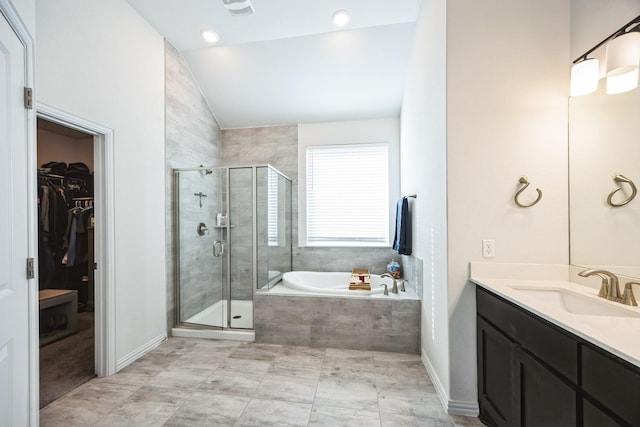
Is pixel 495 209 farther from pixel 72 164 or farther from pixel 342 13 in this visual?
pixel 72 164

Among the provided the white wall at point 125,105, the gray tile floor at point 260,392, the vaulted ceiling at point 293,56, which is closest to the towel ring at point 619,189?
the gray tile floor at point 260,392

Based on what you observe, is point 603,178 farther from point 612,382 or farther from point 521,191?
point 612,382

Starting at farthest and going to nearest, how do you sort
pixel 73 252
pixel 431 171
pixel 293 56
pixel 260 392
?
1. pixel 73 252
2. pixel 293 56
3. pixel 431 171
4. pixel 260 392

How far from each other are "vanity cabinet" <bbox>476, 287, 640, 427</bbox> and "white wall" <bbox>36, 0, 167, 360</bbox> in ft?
9.21

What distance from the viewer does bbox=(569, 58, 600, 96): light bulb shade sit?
58.3 inches

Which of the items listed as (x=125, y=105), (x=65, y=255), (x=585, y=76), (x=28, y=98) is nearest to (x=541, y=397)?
(x=585, y=76)

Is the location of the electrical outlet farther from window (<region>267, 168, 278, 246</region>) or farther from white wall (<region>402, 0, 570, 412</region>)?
window (<region>267, 168, 278, 246</region>)

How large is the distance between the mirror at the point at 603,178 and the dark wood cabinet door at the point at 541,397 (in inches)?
28.9

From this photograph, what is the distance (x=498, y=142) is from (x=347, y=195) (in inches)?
89.4

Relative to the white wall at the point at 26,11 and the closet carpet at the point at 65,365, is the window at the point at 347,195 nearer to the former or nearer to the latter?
the closet carpet at the point at 65,365

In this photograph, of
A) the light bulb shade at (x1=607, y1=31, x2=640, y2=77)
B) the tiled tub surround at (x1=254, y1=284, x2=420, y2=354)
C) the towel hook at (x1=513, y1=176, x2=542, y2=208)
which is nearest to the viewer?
the light bulb shade at (x1=607, y1=31, x2=640, y2=77)

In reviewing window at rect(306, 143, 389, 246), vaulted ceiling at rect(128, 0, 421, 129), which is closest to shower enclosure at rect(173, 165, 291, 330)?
window at rect(306, 143, 389, 246)

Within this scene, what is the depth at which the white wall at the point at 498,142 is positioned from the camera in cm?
171

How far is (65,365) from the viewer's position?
2.37 m
